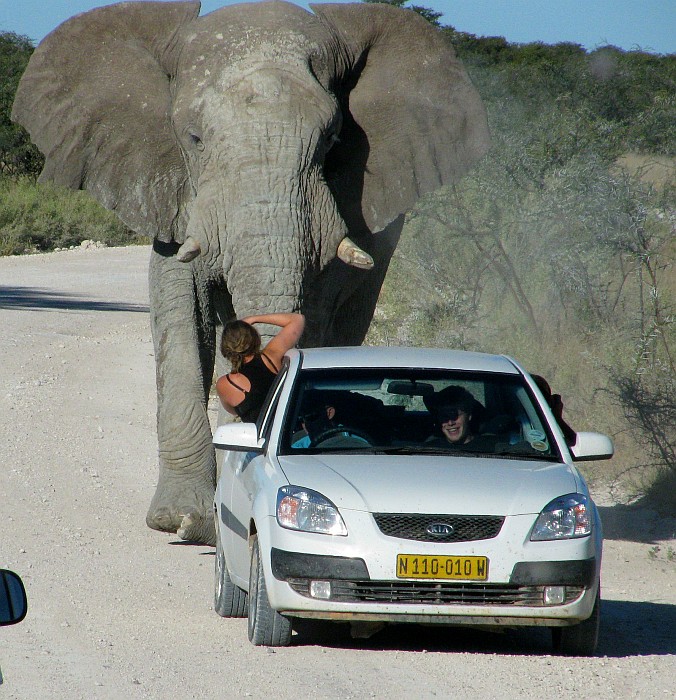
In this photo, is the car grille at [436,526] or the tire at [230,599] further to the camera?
the tire at [230,599]

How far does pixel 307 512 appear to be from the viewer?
612cm

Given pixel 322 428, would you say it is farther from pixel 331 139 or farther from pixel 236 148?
pixel 331 139

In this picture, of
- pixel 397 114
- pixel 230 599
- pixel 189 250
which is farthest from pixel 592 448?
pixel 397 114

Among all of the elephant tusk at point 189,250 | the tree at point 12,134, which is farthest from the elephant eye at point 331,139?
the tree at point 12,134

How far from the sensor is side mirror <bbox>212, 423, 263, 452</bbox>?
6.71 metres

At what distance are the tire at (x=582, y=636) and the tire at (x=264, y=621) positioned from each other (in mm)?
1188

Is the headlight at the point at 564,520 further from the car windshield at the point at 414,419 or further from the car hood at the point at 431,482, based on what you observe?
the car windshield at the point at 414,419

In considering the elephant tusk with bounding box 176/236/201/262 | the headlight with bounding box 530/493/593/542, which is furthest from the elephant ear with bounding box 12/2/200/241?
the headlight with bounding box 530/493/593/542

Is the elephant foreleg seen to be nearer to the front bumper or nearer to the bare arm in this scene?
the bare arm

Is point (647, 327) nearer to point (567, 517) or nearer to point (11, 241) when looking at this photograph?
point (567, 517)

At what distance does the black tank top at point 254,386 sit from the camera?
26.4 feet

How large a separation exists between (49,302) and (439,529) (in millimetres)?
20001

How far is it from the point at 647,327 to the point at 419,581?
9.51 meters

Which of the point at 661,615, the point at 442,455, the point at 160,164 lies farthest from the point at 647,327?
the point at 442,455
